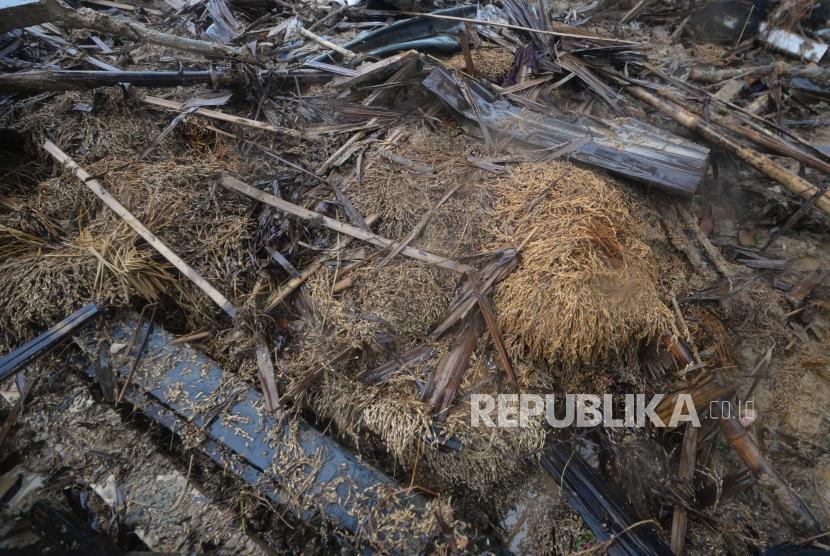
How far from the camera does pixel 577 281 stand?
2504mm

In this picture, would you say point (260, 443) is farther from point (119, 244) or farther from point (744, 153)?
point (744, 153)

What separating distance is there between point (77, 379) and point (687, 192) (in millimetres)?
4230

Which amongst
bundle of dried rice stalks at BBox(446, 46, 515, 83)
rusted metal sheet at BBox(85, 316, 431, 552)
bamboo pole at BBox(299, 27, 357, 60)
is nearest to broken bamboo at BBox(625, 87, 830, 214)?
bundle of dried rice stalks at BBox(446, 46, 515, 83)

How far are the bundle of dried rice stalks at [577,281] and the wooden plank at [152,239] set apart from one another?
1800mm

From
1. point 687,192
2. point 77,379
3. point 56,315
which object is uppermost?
point 687,192

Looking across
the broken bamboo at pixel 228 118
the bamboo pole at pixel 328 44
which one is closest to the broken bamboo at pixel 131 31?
the broken bamboo at pixel 228 118

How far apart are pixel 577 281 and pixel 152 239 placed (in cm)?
277

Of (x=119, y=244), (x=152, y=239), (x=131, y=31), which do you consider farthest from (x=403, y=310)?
(x=131, y=31)

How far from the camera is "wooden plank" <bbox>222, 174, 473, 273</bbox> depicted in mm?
2834

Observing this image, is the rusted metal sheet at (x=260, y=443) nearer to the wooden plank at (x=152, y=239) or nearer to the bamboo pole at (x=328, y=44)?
the wooden plank at (x=152, y=239)

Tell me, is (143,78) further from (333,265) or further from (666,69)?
(666,69)

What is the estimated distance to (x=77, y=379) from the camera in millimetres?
2727

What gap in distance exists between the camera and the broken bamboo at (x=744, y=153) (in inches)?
124

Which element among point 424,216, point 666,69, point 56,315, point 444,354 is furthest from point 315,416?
point 666,69
